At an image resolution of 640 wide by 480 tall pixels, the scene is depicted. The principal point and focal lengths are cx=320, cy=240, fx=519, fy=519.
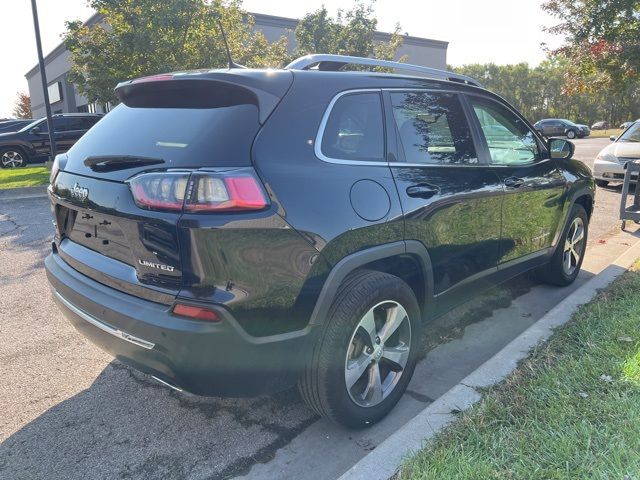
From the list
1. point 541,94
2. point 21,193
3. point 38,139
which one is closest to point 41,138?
point 38,139

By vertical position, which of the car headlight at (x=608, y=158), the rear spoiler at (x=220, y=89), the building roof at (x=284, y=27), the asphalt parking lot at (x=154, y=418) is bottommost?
the asphalt parking lot at (x=154, y=418)

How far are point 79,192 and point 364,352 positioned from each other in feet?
5.66

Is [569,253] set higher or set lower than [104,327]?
lower

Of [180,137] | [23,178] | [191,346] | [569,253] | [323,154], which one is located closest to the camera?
[191,346]

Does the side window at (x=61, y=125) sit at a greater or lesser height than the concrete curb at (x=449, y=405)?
greater

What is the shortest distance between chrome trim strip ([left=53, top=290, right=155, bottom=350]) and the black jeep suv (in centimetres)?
1

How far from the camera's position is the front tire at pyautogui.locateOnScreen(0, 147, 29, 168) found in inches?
637

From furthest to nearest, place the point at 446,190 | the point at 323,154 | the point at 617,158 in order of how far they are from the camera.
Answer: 1. the point at 617,158
2. the point at 446,190
3. the point at 323,154

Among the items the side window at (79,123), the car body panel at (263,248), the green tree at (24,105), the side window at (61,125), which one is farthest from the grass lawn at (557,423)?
the green tree at (24,105)

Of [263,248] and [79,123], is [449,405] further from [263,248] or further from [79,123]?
[79,123]

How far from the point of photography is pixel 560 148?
461 centimetres

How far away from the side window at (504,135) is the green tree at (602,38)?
24.2 feet

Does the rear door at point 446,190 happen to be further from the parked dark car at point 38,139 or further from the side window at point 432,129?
the parked dark car at point 38,139

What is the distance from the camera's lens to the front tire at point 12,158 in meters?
16.2
